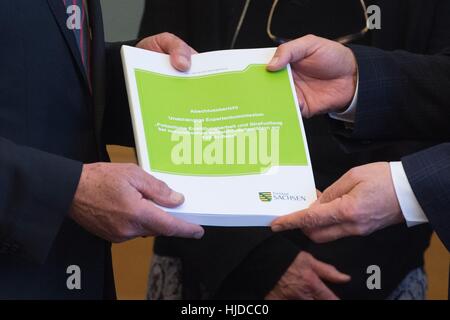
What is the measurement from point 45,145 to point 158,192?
21 centimetres

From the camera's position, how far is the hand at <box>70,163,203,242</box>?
113cm

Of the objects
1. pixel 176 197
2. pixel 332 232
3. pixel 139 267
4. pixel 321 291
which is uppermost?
pixel 176 197

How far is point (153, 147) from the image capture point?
118 centimetres

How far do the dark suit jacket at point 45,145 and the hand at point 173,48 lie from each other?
94 millimetres

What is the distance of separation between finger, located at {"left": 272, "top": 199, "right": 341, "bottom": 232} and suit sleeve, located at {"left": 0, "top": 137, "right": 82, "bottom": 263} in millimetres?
285

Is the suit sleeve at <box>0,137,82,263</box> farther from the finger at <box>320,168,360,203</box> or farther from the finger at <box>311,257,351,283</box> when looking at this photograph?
the finger at <box>311,257,351,283</box>

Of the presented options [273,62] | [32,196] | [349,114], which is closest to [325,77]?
[349,114]

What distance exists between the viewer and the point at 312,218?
1.19 metres

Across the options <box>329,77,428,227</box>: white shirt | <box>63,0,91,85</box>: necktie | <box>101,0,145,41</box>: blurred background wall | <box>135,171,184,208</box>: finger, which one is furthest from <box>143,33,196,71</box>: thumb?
<box>101,0,145,41</box>: blurred background wall

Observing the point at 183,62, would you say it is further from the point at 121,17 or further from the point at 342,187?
the point at 121,17

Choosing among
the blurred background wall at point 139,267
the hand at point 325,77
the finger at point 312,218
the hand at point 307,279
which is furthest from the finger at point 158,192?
the blurred background wall at point 139,267

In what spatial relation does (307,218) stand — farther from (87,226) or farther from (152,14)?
(152,14)

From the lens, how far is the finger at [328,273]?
1.57 meters

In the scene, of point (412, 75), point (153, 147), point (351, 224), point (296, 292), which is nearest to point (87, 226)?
point (153, 147)
